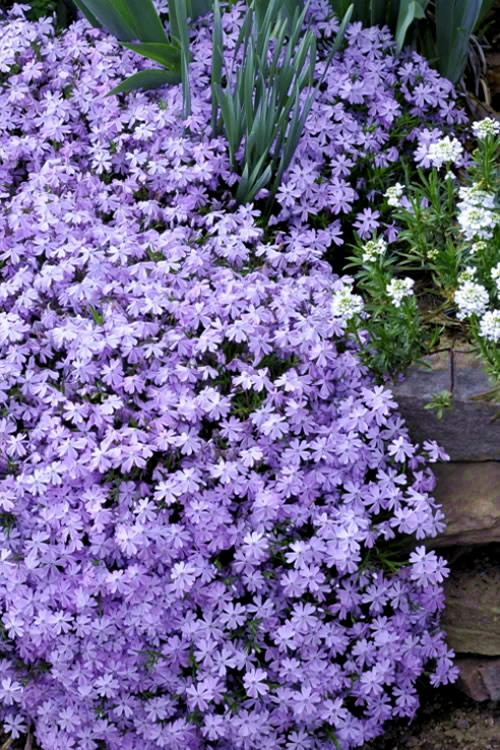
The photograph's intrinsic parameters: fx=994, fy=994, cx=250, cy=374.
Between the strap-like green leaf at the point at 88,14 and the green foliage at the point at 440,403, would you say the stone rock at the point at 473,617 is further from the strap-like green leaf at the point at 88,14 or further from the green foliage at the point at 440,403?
the strap-like green leaf at the point at 88,14

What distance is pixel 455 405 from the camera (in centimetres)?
264

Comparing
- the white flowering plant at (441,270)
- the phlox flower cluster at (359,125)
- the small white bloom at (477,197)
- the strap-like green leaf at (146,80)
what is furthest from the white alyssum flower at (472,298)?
the strap-like green leaf at (146,80)

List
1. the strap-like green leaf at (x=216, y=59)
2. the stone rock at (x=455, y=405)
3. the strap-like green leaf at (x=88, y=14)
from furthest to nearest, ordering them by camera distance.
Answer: the strap-like green leaf at (x=88, y=14)
the strap-like green leaf at (x=216, y=59)
the stone rock at (x=455, y=405)

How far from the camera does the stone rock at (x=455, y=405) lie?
264cm

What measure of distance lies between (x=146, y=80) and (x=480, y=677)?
2035 mm

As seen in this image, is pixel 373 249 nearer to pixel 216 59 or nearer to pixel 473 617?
pixel 216 59

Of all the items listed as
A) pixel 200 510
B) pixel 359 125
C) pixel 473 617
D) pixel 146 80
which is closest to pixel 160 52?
pixel 146 80

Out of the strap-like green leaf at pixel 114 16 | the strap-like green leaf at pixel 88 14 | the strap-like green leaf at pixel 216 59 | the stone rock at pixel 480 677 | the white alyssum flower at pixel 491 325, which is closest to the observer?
the white alyssum flower at pixel 491 325

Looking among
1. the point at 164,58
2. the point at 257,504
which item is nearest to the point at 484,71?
the point at 164,58

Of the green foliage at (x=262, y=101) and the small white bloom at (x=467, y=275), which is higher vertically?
the green foliage at (x=262, y=101)

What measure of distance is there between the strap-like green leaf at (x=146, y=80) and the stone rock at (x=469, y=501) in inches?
58.1

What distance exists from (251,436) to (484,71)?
1.83 metres

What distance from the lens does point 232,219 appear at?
2.83 metres

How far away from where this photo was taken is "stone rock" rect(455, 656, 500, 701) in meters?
2.75
